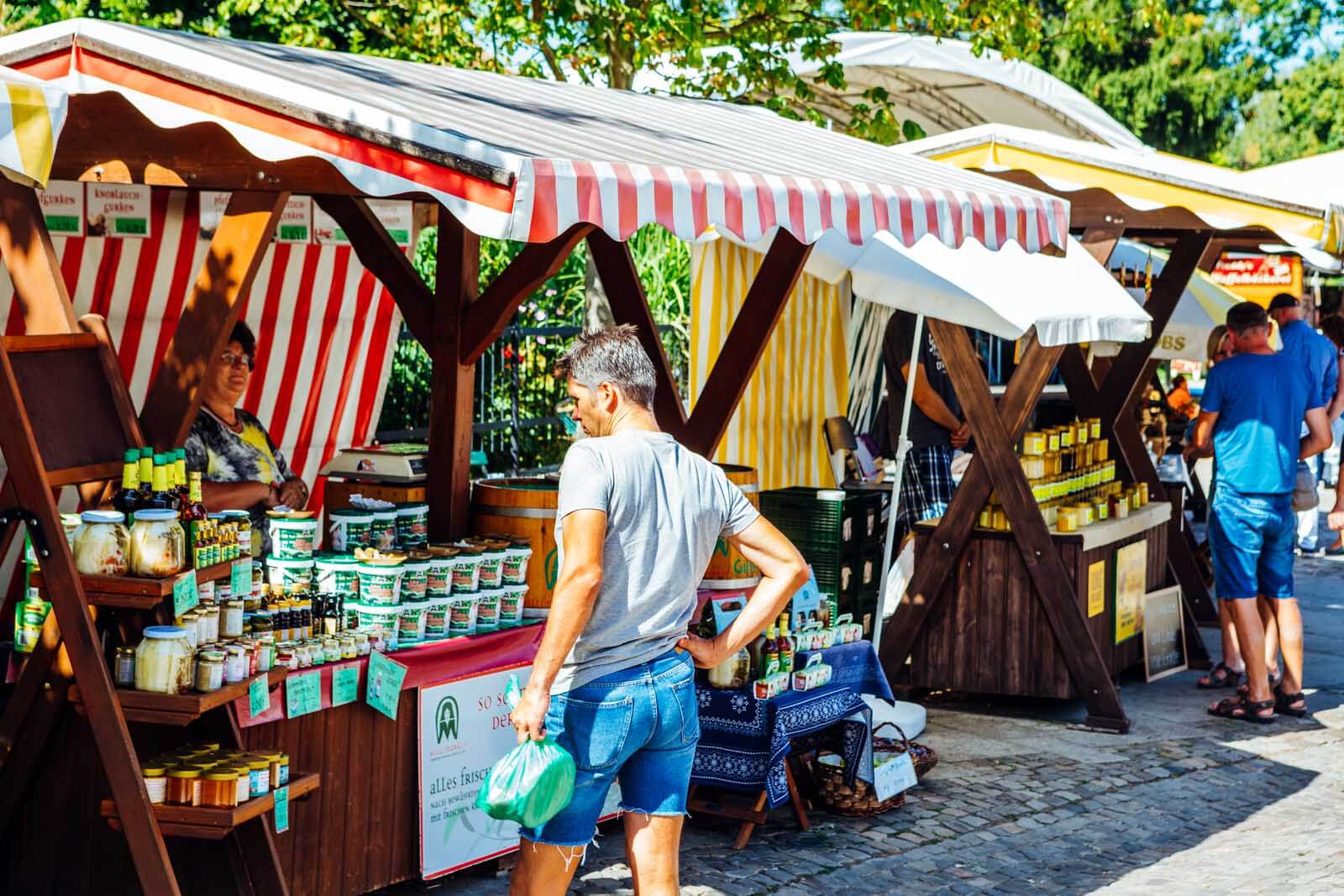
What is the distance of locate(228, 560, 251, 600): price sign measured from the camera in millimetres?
4508

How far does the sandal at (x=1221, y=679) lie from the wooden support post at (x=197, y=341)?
607 cm

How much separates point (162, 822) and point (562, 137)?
2300 millimetres

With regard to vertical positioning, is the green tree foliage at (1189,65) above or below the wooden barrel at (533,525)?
above

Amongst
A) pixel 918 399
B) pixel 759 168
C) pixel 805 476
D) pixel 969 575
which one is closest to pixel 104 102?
pixel 759 168

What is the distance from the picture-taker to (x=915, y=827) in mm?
6121

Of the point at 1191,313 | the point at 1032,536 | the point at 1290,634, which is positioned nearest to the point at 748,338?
the point at 1032,536

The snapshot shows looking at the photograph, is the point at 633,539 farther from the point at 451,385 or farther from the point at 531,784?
the point at 451,385

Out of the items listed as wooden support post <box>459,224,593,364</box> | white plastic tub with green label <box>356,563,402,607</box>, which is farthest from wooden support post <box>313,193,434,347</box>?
white plastic tub with green label <box>356,563,402,607</box>

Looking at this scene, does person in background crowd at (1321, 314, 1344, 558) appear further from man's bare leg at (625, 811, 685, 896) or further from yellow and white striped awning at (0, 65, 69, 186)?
yellow and white striped awning at (0, 65, 69, 186)

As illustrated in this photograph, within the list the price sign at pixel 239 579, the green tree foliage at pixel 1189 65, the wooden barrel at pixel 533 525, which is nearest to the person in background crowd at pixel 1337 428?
the wooden barrel at pixel 533 525

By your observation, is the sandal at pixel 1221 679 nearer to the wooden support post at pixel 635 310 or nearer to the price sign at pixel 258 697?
the wooden support post at pixel 635 310

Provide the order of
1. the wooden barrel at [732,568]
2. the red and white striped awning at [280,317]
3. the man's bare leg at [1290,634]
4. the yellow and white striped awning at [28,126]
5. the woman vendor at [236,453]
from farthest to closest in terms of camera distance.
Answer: the man's bare leg at [1290,634] → the red and white striped awning at [280,317] → the wooden barrel at [732,568] → the woman vendor at [236,453] → the yellow and white striped awning at [28,126]

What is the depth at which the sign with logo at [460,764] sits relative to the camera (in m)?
5.14

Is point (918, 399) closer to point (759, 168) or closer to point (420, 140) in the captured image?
point (759, 168)
